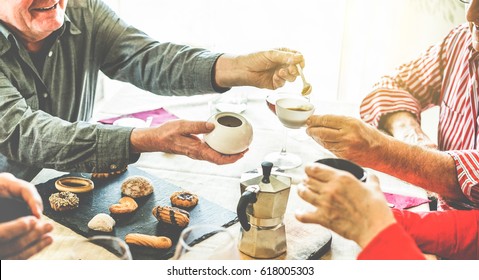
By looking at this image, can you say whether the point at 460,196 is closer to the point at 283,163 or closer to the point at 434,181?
the point at 434,181

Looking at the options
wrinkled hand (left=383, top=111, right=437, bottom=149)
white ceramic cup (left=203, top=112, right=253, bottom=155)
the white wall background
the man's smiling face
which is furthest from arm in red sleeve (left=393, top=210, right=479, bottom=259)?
the white wall background

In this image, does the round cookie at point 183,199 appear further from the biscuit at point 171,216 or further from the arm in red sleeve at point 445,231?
the arm in red sleeve at point 445,231

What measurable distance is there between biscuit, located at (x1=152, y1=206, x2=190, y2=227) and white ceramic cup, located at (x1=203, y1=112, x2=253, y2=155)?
0.53ft

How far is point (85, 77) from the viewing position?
170cm

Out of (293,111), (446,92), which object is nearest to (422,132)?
(446,92)

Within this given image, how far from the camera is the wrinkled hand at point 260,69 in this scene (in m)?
1.46

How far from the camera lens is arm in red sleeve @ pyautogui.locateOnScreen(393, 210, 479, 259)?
1.15m

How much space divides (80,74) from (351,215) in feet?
3.59

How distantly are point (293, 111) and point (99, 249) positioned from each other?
550 millimetres

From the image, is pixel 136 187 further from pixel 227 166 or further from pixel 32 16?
pixel 32 16

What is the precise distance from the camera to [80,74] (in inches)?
66.2

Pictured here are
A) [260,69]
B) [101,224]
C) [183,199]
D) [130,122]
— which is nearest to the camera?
[101,224]

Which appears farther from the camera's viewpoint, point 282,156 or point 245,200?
point 282,156
